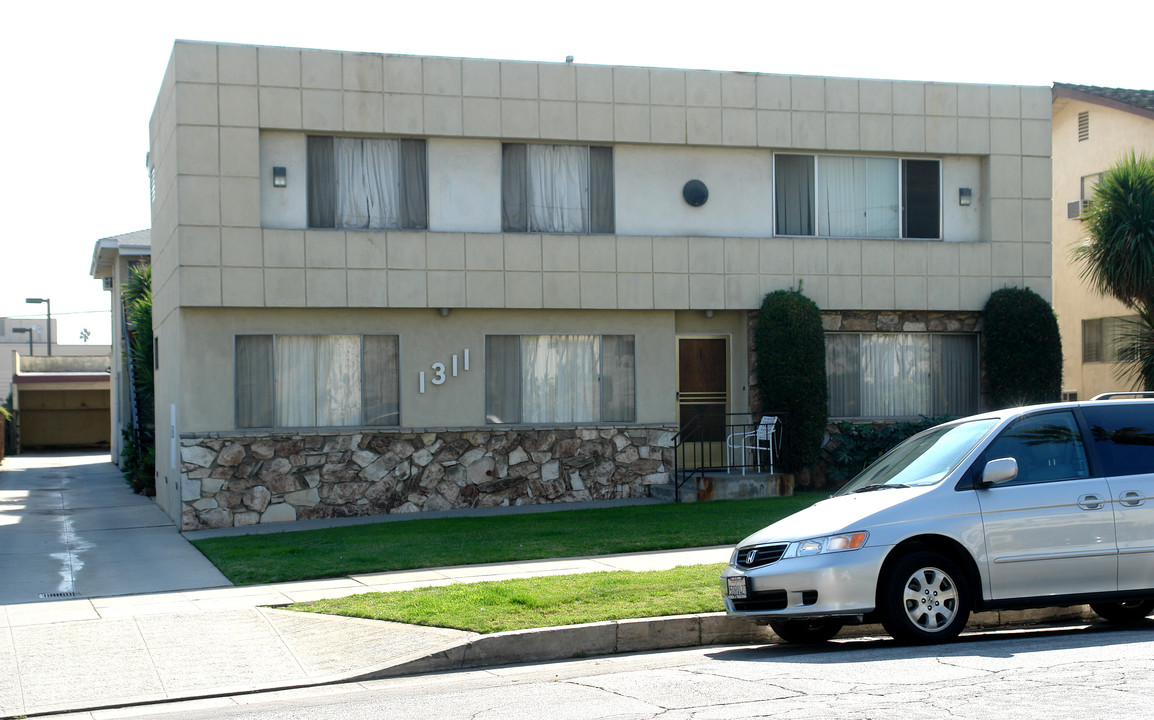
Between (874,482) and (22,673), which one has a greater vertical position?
(874,482)

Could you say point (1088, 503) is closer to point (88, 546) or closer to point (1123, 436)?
point (1123, 436)

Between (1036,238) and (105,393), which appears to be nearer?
(1036,238)

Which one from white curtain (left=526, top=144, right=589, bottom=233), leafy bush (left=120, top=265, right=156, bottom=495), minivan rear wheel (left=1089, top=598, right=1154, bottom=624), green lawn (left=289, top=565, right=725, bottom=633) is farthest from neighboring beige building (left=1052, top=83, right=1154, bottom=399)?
leafy bush (left=120, top=265, right=156, bottom=495)

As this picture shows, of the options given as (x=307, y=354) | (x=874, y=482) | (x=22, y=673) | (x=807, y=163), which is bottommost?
(x=22, y=673)

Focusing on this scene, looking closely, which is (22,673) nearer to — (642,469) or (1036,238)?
(642,469)

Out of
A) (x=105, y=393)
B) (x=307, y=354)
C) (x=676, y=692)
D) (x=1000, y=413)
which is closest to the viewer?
(x=676, y=692)

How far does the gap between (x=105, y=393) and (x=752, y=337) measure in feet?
112

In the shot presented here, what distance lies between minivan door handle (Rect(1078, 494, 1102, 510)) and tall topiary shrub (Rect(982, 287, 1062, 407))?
35.0 ft

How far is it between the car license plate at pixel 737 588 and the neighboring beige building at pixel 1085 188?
20467mm

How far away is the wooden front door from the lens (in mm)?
18672

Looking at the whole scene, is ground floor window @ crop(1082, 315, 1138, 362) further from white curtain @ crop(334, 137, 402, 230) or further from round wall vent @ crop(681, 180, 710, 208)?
white curtain @ crop(334, 137, 402, 230)

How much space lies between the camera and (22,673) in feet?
26.8

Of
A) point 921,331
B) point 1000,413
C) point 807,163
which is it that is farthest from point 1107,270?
point 1000,413

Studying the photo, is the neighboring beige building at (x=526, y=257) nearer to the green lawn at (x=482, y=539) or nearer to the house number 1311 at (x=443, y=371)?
the house number 1311 at (x=443, y=371)
